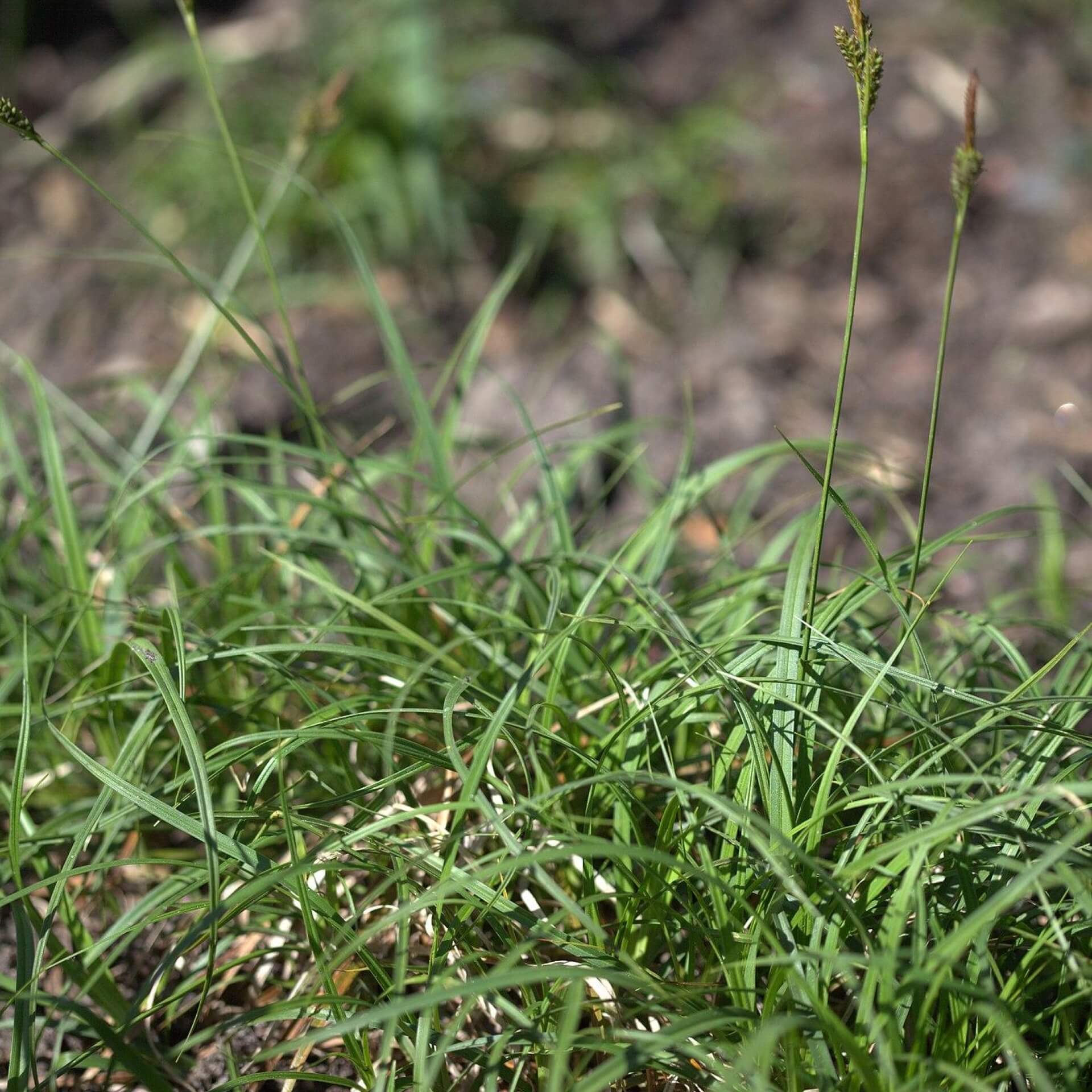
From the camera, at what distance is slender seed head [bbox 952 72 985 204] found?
1066 millimetres

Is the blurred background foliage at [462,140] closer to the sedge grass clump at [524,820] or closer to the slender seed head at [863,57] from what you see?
the sedge grass clump at [524,820]

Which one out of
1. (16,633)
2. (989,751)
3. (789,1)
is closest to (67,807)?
(16,633)

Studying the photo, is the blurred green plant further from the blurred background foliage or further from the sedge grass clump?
the sedge grass clump

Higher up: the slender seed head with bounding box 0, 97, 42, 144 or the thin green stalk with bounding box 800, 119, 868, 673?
the slender seed head with bounding box 0, 97, 42, 144

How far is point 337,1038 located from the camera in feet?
5.06

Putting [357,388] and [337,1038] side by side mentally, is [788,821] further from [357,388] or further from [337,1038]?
[357,388]

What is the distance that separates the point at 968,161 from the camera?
107cm

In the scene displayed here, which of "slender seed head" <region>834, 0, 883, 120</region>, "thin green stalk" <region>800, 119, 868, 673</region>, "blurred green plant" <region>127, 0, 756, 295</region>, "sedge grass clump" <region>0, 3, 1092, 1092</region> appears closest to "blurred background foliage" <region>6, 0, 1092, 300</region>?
"blurred green plant" <region>127, 0, 756, 295</region>

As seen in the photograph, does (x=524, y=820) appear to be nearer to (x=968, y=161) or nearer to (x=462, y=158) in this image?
(x=968, y=161)

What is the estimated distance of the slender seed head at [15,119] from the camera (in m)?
1.20

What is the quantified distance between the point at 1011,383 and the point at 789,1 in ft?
7.94

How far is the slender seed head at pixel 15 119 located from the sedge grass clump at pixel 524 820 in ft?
0.83

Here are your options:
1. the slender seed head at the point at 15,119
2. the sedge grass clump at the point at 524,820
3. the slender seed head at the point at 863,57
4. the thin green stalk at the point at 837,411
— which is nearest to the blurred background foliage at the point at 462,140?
the sedge grass clump at the point at 524,820

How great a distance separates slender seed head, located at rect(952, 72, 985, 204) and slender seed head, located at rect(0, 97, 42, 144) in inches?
40.4
